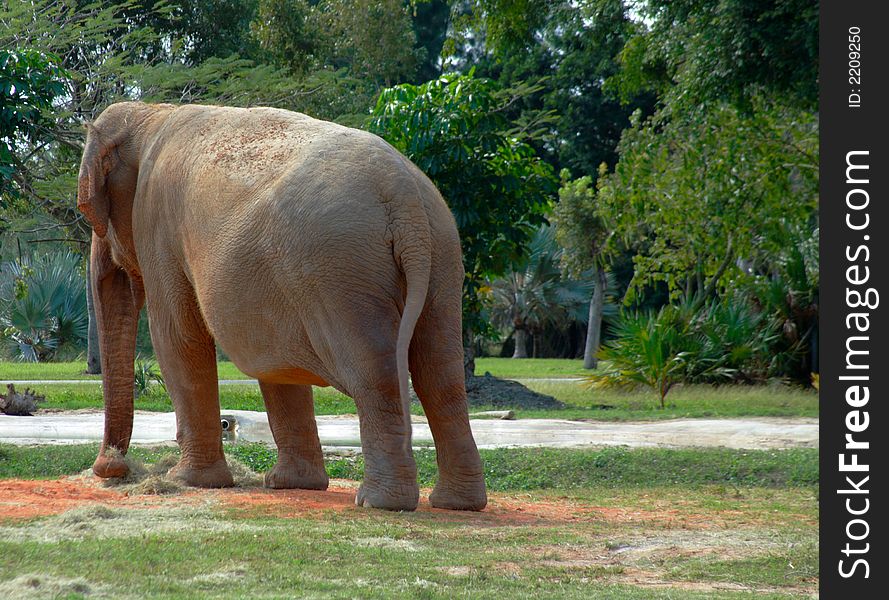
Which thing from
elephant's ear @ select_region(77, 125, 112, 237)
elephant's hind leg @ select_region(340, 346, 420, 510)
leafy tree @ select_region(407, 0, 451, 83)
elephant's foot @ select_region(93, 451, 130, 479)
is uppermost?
leafy tree @ select_region(407, 0, 451, 83)

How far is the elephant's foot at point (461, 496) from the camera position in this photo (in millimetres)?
6684

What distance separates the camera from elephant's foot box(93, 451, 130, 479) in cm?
782

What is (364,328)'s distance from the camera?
20.0 feet

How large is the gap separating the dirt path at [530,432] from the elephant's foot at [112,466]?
284 cm

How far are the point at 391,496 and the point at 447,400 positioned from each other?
2.03 ft

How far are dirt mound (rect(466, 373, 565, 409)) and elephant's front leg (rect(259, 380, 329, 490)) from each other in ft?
27.3

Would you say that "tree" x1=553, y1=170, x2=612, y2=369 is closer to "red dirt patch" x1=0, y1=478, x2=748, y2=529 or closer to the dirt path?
the dirt path

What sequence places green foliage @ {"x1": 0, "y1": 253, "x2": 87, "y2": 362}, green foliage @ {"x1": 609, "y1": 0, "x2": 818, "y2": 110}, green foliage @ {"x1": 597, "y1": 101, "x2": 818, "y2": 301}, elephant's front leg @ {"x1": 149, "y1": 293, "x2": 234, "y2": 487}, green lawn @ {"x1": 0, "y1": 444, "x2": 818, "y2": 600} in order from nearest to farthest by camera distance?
green lawn @ {"x1": 0, "y1": 444, "x2": 818, "y2": 600}, elephant's front leg @ {"x1": 149, "y1": 293, "x2": 234, "y2": 487}, green foliage @ {"x1": 609, "y1": 0, "x2": 818, "y2": 110}, green foliage @ {"x1": 597, "y1": 101, "x2": 818, "y2": 301}, green foliage @ {"x1": 0, "y1": 253, "x2": 87, "y2": 362}

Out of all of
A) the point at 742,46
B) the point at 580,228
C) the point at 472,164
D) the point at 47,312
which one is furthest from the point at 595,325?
the point at 742,46

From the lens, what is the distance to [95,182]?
7.98 m

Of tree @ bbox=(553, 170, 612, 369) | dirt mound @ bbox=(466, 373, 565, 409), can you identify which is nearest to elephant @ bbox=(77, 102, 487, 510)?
dirt mound @ bbox=(466, 373, 565, 409)

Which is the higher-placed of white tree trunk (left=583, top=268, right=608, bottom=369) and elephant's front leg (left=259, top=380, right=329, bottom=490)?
white tree trunk (left=583, top=268, right=608, bottom=369)

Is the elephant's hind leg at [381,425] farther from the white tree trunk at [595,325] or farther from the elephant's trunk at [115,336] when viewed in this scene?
the white tree trunk at [595,325]

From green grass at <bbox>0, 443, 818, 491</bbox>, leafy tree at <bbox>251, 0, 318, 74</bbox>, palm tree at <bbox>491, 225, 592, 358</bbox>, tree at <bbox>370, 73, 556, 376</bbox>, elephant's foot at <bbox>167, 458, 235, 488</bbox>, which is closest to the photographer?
elephant's foot at <bbox>167, 458, 235, 488</bbox>
